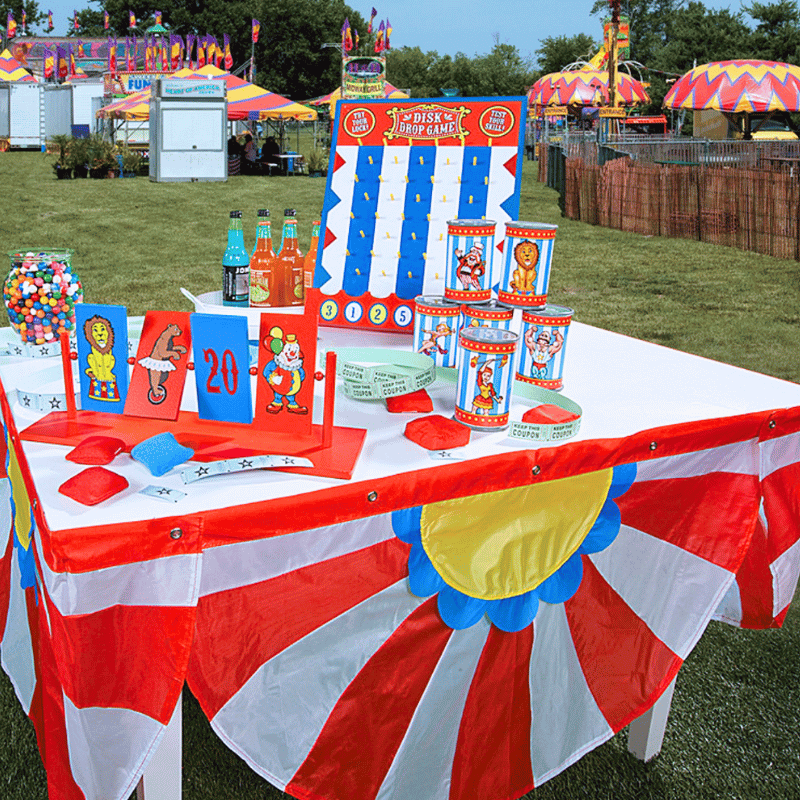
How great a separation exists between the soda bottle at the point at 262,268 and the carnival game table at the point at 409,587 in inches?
23.5

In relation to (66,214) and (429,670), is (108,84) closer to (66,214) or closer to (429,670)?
(66,214)

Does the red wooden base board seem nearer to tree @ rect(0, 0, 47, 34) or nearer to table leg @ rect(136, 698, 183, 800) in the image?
table leg @ rect(136, 698, 183, 800)

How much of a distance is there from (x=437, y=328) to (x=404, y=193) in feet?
1.64

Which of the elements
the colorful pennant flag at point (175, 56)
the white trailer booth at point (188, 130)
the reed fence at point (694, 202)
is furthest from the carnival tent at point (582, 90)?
the reed fence at point (694, 202)

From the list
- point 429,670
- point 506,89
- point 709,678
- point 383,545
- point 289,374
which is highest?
point 506,89

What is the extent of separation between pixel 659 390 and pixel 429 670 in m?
0.80

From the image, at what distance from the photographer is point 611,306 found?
24.5 ft

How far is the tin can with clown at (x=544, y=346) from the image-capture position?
178 cm

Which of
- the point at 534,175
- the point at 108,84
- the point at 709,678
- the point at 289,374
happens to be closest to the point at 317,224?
the point at 289,374

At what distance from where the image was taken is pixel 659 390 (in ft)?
6.17

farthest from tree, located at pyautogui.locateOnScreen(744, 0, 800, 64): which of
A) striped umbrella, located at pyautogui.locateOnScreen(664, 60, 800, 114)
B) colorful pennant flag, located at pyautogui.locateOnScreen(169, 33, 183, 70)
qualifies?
colorful pennant flag, located at pyautogui.locateOnScreen(169, 33, 183, 70)

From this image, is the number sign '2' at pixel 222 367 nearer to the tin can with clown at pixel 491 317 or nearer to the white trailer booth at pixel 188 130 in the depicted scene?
the tin can with clown at pixel 491 317

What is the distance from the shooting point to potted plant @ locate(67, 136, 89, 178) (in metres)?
16.4

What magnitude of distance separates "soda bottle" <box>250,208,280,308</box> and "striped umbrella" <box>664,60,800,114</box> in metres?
17.6
